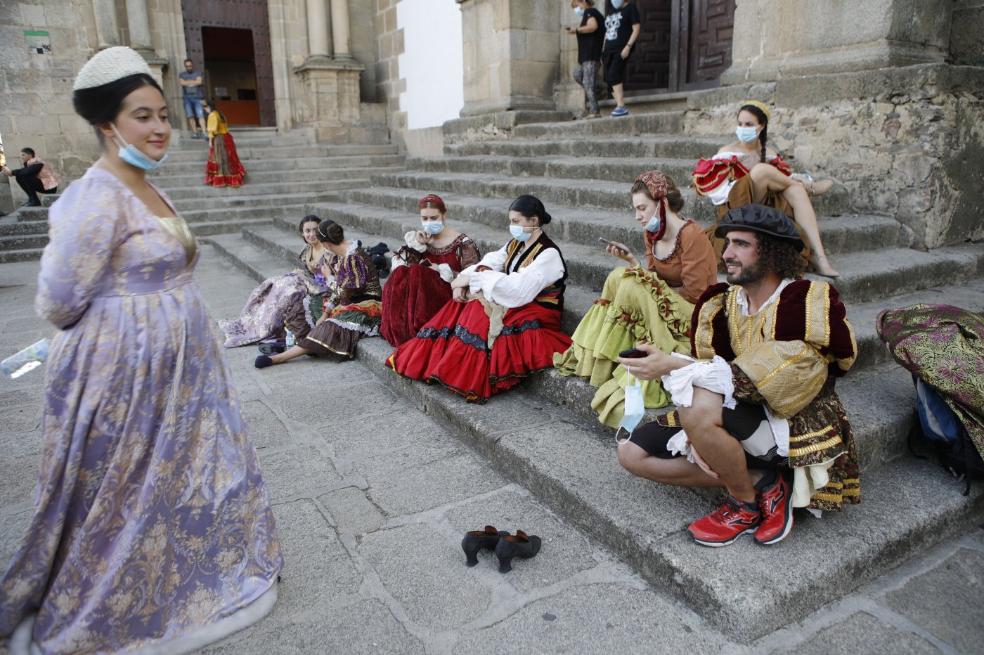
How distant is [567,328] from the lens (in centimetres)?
420

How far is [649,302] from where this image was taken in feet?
10.8

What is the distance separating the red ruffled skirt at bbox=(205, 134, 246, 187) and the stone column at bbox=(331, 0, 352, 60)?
311cm

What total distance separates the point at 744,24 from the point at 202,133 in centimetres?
970

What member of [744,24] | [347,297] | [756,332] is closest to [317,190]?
[347,297]

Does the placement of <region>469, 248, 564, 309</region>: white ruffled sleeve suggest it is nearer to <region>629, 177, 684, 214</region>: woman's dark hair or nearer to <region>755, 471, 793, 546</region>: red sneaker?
<region>629, 177, 684, 214</region>: woman's dark hair

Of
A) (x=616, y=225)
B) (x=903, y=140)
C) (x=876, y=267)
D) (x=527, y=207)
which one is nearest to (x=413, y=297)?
(x=527, y=207)

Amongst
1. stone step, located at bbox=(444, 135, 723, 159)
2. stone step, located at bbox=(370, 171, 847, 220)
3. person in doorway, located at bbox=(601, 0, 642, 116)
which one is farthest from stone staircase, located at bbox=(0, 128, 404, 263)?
person in doorway, located at bbox=(601, 0, 642, 116)

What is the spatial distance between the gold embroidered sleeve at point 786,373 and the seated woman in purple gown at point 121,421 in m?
1.77

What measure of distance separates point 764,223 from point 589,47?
6199 mm

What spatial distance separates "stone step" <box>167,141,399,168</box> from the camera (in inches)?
455

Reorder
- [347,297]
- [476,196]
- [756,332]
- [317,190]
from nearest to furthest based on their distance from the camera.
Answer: [756,332] → [347,297] → [476,196] → [317,190]

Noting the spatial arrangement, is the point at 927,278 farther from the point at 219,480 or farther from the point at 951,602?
the point at 219,480

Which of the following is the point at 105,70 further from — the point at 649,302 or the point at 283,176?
the point at 283,176

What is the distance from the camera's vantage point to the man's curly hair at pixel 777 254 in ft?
7.82
